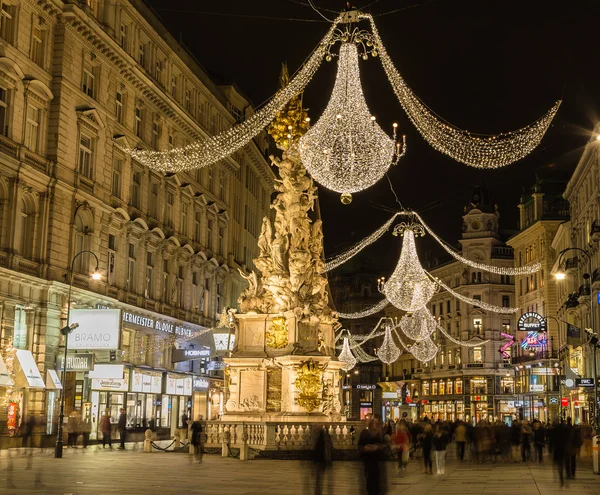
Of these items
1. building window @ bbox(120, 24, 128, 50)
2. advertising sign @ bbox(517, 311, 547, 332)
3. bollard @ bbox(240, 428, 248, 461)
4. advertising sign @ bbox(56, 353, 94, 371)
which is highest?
building window @ bbox(120, 24, 128, 50)

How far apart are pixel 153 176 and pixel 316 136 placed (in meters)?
30.8

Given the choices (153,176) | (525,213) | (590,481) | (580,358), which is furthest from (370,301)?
(590,481)

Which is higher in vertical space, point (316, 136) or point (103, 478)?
point (316, 136)

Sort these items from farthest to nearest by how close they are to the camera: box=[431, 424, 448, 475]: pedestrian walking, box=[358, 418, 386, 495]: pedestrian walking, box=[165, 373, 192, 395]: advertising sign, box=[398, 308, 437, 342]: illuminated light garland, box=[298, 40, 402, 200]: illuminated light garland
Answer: box=[398, 308, 437, 342]: illuminated light garland, box=[165, 373, 192, 395]: advertising sign, box=[431, 424, 448, 475]: pedestrian walking, box=[298, 40, 402, 200]: illuminated light garland, box=[358, 418, 386, 495]: pedestrian walking

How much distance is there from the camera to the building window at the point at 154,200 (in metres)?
57.2

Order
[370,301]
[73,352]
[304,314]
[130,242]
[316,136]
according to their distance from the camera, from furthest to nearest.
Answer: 1. [370,301]
2. [130,242]
3. [73,352]
4. [304,314]
5. [316,136]

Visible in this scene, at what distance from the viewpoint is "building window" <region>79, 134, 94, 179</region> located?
47.2 metres

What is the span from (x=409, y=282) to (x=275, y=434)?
4963 centimetres

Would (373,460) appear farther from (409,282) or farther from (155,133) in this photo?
(409,282)

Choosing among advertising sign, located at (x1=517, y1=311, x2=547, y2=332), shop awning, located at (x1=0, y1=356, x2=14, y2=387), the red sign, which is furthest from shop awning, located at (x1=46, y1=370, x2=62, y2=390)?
advertising sign, located at (x1=517, y1=311, x2=547, y2=332)

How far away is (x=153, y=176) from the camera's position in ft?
188

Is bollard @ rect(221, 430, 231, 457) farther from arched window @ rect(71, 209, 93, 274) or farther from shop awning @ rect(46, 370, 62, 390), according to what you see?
arched window @ rect(71, 209, 93, 274)

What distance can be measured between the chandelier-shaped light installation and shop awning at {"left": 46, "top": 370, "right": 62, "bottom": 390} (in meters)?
20.0

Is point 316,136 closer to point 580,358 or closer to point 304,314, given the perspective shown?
point 304,314
